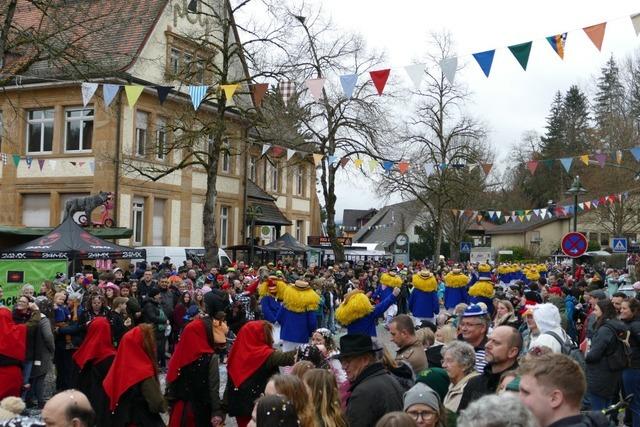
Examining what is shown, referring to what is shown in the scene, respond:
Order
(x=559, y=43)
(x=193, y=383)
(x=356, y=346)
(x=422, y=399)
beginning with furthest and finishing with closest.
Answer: (x=559, y=43) → (x=193, y=383) → (x=356, y=346) → (x=422, y=399)

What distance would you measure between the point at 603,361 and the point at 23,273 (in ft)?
40.1

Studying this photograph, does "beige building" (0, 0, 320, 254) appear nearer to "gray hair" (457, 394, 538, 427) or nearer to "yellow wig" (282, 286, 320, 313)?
"yellow wig" (282, 286, 320, 313)

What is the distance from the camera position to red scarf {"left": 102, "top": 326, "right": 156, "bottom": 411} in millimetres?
6461

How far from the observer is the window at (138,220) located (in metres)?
30.7

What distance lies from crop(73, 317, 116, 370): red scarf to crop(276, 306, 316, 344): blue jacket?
4.14 m

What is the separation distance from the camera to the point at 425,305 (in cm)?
1631

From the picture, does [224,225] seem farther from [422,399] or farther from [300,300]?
[422,399]

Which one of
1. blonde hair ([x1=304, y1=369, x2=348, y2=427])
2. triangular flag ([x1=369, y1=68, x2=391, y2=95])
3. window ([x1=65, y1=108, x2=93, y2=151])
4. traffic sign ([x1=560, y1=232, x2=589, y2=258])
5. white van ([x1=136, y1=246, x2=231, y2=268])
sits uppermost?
window ([x1=65, y1=108, x2=93, y2=151])

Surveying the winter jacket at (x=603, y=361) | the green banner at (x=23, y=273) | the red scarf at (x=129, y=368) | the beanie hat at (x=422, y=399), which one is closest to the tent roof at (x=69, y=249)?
the green banner at (x=23, y=273)

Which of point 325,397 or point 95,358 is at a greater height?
point 325,397

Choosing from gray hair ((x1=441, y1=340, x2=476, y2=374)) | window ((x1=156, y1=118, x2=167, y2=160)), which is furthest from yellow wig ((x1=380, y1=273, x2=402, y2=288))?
gray hair ((x1=441, y1=340, x2=476, y2=374))

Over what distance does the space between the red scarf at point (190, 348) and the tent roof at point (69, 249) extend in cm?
1066

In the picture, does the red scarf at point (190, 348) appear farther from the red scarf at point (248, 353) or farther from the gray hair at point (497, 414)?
the gray hair at point (497, 414)

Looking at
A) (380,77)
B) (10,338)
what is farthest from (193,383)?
(380,77)
